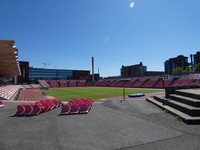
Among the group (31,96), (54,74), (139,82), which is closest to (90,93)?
(31,96)

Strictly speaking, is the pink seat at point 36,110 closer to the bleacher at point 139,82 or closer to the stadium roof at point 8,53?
the stadium roof at point 8,53

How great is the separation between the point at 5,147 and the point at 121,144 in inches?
145

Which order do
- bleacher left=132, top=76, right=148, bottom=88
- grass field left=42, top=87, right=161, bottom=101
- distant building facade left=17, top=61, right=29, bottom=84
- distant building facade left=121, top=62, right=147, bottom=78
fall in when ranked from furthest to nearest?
distant building facade left=121, top=62, right=147, bottom=78, distant building facade left=17, top=61, right=29, bottom=84, bleacher left=132, top=76, right=148, bottom=88, grass field left=42, top=87, right=161, bottom=101

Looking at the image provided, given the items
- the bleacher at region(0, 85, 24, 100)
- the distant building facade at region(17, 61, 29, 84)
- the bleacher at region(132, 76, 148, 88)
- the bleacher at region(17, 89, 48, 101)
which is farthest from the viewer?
the distant building facade at region(17, 61, 29, 84)

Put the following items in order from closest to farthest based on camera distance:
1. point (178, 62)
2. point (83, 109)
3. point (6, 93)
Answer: point (83, 109) → point (6, 93) → point (178, 62)

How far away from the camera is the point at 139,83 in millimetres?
65688

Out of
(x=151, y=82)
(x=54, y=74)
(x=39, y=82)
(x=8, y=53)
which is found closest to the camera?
(x=8, y=53)

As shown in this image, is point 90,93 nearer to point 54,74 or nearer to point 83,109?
point 83,109

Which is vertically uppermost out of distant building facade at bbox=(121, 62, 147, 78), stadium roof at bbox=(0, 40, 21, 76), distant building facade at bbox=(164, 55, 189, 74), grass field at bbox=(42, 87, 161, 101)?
distant building facade at bbox=(164, 55, 189, 74)

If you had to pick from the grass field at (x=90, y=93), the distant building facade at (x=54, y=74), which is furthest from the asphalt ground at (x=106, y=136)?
the distant building facade at (x=54, y=74)

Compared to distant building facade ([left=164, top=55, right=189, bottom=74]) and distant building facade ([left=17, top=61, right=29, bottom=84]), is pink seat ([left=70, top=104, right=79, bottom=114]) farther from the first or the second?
distant building facade ([left=164, top=55, right=189, bottom=74])

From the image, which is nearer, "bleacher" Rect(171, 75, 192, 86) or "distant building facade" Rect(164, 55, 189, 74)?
"bleacher" Rect(171, 75, 192, 86)

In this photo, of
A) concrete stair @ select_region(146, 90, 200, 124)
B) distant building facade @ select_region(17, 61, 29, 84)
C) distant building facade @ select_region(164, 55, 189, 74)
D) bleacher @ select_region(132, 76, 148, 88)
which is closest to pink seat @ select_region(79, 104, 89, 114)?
concrete stair @ select_region(146, 90, 200, 124)

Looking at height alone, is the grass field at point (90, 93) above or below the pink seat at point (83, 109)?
below
